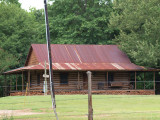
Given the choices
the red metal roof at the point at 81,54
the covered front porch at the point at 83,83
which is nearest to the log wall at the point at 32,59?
the red metal roof at the point at 81,54

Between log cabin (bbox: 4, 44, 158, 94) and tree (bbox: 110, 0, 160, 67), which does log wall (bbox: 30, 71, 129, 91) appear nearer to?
log cabin (bbox: 4, 44, 158, 94)

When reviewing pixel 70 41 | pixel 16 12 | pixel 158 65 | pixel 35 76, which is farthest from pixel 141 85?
pixel 16 12

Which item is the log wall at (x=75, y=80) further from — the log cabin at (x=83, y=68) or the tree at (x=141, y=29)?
the tree at (x=141, y=29)

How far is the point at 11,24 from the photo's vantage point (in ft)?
176

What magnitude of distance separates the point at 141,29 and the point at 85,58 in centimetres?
Answer: 823

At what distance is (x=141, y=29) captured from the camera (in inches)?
1887

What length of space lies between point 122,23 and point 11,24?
15.7 meters

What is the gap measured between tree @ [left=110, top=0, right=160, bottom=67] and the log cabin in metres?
1.57

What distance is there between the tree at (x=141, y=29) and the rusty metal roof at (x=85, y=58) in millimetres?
1286

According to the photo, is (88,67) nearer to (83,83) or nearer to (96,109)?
(83,83)

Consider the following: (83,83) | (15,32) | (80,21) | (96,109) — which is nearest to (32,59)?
(83,83)

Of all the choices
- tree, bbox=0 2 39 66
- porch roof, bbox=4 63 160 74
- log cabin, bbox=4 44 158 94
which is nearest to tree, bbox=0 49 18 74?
tree, bbox=0 2 39 66

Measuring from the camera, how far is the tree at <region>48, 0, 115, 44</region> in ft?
183

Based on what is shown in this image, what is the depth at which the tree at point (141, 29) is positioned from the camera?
4319 centimetres
